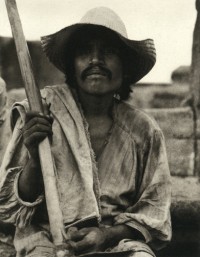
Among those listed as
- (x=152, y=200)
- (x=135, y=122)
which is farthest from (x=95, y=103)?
(x=152, y=200)

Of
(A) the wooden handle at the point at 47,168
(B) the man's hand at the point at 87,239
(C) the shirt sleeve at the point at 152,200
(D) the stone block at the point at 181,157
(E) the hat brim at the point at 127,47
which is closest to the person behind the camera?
(A) the wooden handle at the point at 47,168

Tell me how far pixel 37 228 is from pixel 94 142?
534 millimetres

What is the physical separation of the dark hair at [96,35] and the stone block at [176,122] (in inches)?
53.7

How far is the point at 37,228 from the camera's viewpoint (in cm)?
395

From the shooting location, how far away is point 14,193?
387cm

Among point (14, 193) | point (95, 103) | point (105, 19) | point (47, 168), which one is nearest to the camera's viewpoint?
point (47, 168)

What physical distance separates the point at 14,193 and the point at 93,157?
436 mm

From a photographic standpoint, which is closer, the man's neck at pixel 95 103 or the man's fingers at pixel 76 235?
the man's fingers at pixel 76 235

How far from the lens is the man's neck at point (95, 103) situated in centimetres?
416

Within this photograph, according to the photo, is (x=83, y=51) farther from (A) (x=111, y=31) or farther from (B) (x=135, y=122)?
(B) (x=135, y=122)

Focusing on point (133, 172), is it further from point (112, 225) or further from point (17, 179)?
point (17, 179)

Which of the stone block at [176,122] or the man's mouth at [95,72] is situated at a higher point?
the man's mouth at [95,72]

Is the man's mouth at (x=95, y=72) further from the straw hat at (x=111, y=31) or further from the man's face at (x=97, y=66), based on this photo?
the straw hat at (x=111, y=31)

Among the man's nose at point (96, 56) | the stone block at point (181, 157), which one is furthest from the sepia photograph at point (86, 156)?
the stone block at point (181, 157)
